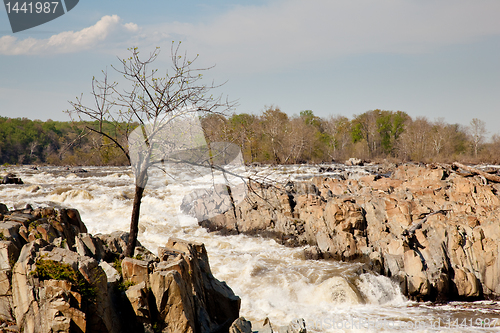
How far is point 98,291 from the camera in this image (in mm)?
4582

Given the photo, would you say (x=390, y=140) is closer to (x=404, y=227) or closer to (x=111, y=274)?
(x=404, y=227)

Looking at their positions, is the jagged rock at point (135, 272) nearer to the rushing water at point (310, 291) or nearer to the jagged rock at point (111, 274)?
the jagged rock at point (111, 274)

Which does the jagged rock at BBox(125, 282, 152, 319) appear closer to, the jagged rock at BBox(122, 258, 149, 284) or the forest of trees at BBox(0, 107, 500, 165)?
the jagged rock at BBox(122, 258, 149, 284)

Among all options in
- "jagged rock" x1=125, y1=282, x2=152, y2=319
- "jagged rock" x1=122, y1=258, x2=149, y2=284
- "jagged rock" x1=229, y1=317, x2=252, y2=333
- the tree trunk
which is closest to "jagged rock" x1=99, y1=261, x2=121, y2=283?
"jagged rock" x1=122, y1=258, x2=149, y2=284

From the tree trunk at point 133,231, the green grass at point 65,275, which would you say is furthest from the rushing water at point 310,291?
the green grass at point 65,275

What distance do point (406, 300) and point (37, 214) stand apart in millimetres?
10353

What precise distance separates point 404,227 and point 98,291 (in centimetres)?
1091

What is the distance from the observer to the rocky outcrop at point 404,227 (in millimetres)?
9680

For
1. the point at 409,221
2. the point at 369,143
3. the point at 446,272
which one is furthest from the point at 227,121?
the point at 369,143

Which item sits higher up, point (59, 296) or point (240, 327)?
point (59, 296)

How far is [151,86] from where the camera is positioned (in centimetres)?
686

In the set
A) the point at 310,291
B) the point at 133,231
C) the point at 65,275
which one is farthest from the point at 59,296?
the point at 310,291

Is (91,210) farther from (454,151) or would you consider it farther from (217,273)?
(454,151)

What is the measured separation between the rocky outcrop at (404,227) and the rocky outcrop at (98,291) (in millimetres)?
2881
